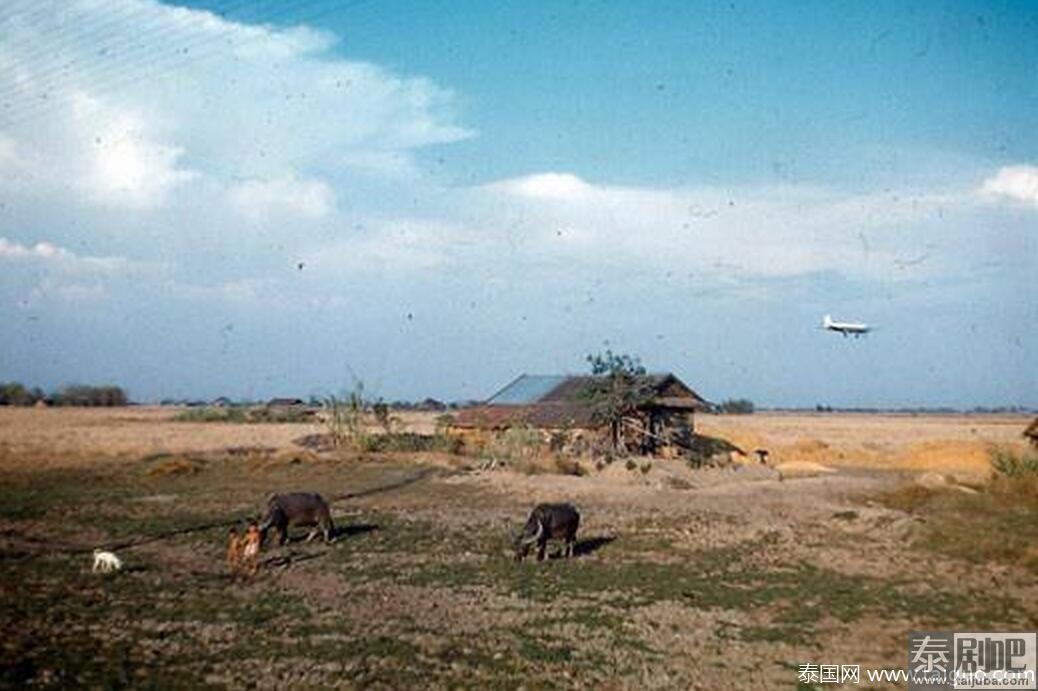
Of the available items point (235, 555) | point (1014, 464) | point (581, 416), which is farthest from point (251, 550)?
point (581, 416)

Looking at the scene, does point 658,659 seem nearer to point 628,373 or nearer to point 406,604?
point 406,604

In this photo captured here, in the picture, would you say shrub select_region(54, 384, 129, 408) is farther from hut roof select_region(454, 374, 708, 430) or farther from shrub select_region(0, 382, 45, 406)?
hut roof select_region(454, 374, 708, 430)

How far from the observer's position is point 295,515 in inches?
718

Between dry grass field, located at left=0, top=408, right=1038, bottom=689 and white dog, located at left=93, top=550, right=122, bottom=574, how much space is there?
0.42 meters

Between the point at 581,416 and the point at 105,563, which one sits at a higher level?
the point at 581,416

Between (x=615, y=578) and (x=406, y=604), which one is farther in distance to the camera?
(x=615, y=578)

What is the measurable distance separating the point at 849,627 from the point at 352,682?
678cm

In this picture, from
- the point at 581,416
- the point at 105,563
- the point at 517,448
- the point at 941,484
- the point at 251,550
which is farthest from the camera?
the point at 581,416

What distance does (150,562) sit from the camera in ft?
54.1

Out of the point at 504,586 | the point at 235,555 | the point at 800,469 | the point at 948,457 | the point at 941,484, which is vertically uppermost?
the point at 941,484

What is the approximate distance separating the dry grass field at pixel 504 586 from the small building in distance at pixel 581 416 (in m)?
11.8

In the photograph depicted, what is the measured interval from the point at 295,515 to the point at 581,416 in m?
24.1

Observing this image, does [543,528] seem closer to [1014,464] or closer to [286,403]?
[1014,464]

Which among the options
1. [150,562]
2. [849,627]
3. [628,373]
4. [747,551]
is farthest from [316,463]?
[849,627]
